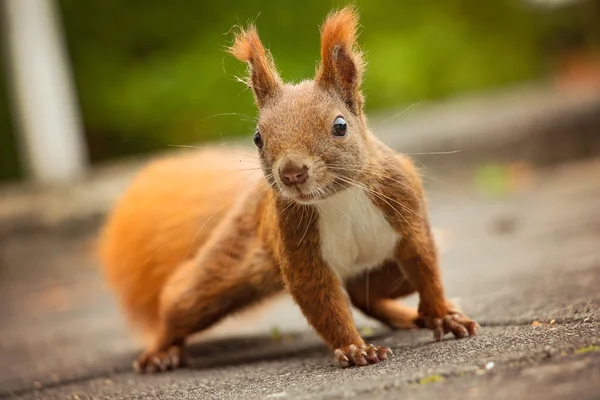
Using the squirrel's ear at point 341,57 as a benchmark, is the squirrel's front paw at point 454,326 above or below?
below

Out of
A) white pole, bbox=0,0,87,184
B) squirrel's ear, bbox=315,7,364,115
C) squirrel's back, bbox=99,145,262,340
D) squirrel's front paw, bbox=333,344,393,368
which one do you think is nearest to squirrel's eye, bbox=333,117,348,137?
squirrel's ear, bbox=315,7,364,115

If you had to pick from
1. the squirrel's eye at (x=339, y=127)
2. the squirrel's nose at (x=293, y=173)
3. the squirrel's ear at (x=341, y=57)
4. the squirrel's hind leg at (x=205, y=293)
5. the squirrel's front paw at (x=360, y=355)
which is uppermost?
the squirrel's ear at (x=341, y=57)

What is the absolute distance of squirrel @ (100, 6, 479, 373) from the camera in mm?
2711

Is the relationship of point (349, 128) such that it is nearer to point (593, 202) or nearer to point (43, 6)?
point (593, 202)

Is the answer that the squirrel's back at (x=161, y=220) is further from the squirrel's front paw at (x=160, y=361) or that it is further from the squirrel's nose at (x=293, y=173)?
the squirrel's nose at (x=293, y=173)

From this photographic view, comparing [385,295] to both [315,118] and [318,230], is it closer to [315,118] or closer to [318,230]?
[318,230]

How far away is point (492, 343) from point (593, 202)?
3812 mm

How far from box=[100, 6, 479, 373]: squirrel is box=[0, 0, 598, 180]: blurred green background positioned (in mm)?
5195

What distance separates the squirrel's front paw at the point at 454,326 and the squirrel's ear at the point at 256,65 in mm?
983

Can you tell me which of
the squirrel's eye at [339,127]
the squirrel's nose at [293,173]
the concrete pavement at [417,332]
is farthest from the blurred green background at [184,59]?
the squirrel's nose at [293,173]

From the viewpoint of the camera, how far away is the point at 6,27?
8.02m

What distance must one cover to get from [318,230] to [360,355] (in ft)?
1.48

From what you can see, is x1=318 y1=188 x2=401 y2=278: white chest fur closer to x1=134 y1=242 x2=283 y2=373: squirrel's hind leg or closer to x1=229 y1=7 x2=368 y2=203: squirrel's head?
x1=229 y1=7 x2=368 y2=203: squirrel's head

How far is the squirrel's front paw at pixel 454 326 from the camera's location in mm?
2934
